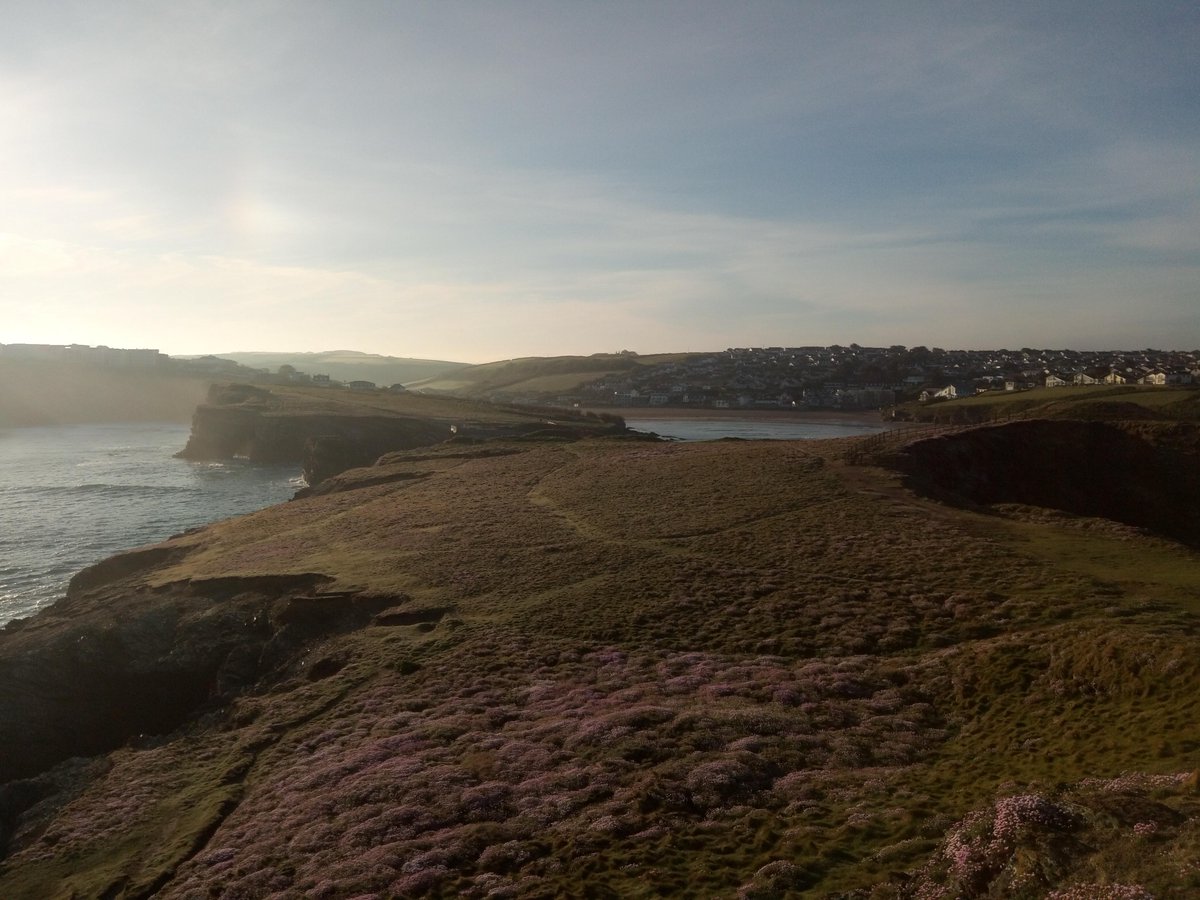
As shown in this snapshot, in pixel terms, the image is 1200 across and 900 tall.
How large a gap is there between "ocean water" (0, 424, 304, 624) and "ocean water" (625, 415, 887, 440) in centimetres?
5681

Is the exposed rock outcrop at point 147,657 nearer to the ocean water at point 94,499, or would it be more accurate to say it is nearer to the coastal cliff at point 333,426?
the ocean water at point 94,499

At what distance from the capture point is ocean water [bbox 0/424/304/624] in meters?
58.5

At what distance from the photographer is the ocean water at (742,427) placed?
392 feet

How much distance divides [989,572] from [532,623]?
16.5 metres

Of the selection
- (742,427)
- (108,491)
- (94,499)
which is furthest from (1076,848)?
(742,427)

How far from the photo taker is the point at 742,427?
135 meters

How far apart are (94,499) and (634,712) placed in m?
83.0

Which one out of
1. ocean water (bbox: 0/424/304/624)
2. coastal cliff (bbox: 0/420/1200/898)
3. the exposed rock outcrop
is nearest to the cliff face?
coastal cliff (bbox: 0/420/1200/898)

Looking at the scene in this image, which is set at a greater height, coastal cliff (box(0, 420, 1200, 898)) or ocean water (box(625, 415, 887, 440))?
ocean water (box(625, 415, 887, 440))

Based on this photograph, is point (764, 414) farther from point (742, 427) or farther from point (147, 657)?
point (147, 657)

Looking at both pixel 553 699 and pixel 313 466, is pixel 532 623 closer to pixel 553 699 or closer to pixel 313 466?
pixel 553 699

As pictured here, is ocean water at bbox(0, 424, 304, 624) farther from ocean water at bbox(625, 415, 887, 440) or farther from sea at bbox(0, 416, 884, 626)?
ocean water at bbox(625, 415, 887, 440)

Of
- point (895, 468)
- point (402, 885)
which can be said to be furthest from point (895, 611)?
point (895, 468)

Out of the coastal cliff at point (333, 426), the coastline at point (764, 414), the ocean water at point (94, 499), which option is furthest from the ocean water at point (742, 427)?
the ocean water at point (94, 499)
